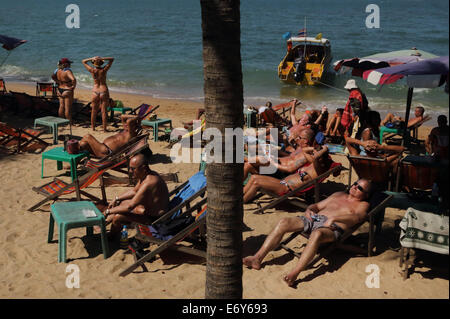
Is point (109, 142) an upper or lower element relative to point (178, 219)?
upper

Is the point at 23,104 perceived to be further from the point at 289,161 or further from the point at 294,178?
the point at 294,178

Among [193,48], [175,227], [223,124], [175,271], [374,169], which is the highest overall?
[223,124]

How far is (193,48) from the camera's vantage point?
105ft

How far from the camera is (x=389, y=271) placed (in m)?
4.85

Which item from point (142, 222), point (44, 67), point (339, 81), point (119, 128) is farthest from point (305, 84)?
point (142, 222)

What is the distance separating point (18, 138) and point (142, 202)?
467 centimetres

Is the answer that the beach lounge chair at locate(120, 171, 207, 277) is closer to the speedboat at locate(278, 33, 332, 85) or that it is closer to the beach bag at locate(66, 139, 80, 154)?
the beach bag at locate(66, 139, 80, 154)

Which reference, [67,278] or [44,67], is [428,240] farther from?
[44,67]

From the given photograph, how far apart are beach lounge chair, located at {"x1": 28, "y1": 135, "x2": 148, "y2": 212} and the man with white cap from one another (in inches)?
145

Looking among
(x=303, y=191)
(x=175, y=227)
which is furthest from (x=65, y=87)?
(x=303, y=191)

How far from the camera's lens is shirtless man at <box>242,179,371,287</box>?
4844 millimetres

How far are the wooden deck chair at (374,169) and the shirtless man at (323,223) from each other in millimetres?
674

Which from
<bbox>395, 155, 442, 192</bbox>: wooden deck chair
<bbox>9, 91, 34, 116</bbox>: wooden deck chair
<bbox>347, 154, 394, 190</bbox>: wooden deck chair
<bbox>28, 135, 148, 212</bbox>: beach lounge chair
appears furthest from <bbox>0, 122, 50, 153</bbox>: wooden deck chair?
<bbox>395, 155, 442, 192</bbox>: wooden deck chair
